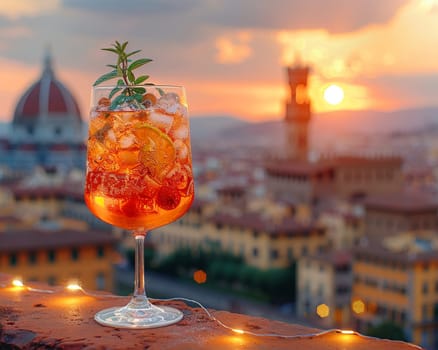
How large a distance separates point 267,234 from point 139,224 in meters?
25.1

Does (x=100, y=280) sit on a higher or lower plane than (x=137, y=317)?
lower

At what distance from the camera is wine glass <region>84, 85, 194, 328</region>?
63.7 inches

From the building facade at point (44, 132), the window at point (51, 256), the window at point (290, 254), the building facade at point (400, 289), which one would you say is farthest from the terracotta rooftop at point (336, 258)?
the building facade at point (44, 132)

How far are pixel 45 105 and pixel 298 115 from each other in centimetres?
1278

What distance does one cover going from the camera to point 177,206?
1666mm

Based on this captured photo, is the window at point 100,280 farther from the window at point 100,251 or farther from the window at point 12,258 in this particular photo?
the window at point 12,258

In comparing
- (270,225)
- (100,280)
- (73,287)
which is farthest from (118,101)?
(270,225)

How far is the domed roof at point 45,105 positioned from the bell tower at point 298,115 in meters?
10.8

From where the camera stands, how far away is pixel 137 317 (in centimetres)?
159

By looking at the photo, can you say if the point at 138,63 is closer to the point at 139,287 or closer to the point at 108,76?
the point at 108,76

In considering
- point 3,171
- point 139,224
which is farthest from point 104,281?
point 3,171

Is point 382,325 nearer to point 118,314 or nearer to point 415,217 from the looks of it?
point 415,217

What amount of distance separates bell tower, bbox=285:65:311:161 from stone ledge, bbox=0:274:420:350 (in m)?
41.8

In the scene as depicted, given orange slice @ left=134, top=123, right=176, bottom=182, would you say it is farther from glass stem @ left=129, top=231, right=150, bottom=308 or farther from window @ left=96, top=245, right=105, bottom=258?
window @ left=96, top=245, right=105, bottom=258
